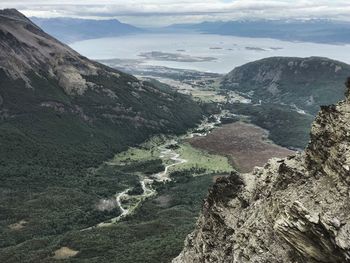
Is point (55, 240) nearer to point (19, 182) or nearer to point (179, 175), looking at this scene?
point (19, 182)

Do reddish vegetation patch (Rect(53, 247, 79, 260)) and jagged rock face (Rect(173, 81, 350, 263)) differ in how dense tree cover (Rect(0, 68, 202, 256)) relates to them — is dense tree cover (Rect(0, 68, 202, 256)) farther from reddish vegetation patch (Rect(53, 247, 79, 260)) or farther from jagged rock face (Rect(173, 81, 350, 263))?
jagged rock face (Rect(173, 81, 350, 263))

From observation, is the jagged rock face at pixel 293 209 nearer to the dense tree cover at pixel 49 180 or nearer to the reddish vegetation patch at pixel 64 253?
the reddish vegetation patch at pixel 64 253

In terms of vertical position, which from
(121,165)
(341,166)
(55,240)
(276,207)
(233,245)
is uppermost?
(341,166)

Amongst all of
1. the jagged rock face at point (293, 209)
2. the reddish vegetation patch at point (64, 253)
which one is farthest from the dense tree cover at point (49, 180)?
the jagged rock face at point (293, 209)

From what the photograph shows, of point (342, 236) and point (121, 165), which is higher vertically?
point (342, 236)

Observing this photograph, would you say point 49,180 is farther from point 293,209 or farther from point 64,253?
point 293,209

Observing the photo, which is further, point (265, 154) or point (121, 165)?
point (265, 154)

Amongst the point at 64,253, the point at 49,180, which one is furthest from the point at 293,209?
the point at 49,180

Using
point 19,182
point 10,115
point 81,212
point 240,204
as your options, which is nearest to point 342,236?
point 240,204
